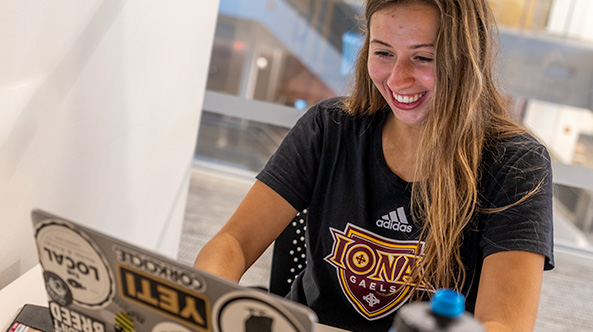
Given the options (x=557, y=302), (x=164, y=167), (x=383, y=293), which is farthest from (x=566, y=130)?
(x=383, y=293)

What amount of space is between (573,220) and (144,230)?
11.1 ft

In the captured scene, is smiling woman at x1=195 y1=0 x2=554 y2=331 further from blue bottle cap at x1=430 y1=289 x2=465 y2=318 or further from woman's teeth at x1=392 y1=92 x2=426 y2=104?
blue bottle cap at x1=430 y1=289 x2=465 y2=318

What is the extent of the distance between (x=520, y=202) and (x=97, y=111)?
928 mm

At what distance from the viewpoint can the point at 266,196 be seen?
1.35 m

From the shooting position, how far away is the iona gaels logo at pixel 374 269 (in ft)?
4.12

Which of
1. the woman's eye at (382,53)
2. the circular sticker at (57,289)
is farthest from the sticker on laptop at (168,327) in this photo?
the woman's eye at (382,53)

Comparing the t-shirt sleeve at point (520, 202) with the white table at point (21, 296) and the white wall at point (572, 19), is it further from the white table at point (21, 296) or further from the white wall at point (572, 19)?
the white wall at point (572, 19)

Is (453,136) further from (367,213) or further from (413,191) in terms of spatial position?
(367,213)

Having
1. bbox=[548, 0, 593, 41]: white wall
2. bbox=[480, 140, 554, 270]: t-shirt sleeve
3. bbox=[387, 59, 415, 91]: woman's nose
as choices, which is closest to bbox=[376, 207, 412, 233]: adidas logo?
bbox=[480, 140, 554, 270]: t-shirt sleeve

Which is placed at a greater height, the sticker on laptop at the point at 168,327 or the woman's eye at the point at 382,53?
the woman's eye at the point at 382,53

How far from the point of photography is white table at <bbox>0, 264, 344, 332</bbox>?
0.99m

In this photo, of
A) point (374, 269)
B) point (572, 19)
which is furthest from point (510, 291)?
point (572, 19)

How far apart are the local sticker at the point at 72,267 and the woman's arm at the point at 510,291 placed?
656mm

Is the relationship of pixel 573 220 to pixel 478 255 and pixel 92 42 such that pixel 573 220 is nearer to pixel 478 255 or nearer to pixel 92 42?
pixel 478 255
